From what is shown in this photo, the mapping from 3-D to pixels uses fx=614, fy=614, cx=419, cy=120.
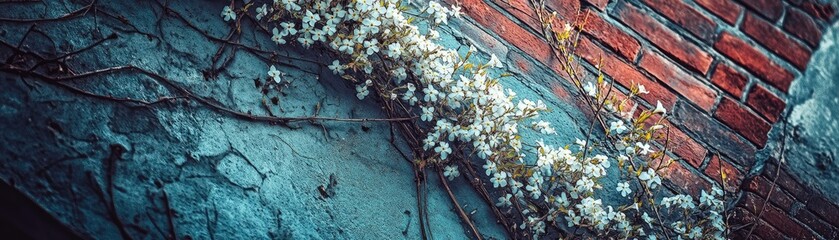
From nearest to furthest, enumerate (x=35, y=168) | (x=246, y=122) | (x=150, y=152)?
1. (x=35, y=168)
2. (x=150, y=152)
3. (x=246, y=122)

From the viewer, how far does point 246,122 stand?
59.2 inches

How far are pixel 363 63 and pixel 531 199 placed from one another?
0.58 meters

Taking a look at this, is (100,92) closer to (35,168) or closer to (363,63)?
(35,168)

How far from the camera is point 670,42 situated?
1.59 m

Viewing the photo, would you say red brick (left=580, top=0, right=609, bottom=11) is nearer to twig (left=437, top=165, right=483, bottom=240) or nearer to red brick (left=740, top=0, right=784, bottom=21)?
red brick (left=740, top=0, right=784, bottom=21)

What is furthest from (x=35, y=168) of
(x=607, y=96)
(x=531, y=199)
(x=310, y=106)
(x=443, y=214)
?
(x=607, y=96)

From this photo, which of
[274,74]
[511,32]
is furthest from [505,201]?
[274,74]

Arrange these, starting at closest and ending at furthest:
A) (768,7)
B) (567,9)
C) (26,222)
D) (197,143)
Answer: (26,222) → (197,143) → (768,7) → (567,9)

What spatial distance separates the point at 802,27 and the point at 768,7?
10 cm

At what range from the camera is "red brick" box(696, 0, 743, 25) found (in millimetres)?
1547

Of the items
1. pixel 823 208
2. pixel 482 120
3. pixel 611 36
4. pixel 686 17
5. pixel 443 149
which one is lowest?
pixel 443 149

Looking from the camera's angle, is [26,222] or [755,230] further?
[755,230]

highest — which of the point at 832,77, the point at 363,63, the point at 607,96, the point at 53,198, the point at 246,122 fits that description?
the point at 832,77

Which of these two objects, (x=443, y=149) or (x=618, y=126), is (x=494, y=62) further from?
(x=618, y=126)
